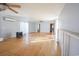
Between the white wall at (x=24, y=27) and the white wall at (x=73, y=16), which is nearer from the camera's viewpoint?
the white wall at (x=73, y=16)

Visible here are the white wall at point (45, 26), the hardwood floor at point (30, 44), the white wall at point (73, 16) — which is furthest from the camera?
the white wall at point (45, 26)

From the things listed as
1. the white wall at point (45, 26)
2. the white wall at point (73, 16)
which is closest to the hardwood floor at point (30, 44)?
the white wall at point (45, 26)

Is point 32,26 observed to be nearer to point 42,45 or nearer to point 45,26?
point 45,26

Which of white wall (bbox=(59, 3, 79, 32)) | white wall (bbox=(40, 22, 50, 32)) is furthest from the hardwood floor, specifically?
white wall (bbox=(59, 3, 79, 32))

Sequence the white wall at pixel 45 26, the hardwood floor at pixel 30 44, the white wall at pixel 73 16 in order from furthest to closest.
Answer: the white wall at pixel 45 26 → the hardwood floor at pixel 30 44 → the white wall at pixel 73 16

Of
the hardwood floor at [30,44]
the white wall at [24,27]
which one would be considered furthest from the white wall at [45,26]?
the white wall at [24,27]

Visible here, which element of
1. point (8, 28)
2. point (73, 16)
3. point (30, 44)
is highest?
point (73, 16)

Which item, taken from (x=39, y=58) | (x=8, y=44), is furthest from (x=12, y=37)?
(x=39, y=58)

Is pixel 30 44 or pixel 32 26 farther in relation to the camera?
pixel 32 26

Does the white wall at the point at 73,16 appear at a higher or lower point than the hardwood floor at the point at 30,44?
higher

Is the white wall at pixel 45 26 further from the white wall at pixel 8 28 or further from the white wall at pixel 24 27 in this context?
the white wall at pixel 8 28

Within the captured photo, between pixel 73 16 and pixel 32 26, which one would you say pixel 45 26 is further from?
pixel 73 16

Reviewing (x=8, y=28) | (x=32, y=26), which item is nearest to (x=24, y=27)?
(x=32, y=26)

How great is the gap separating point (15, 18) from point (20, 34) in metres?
0.23
